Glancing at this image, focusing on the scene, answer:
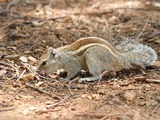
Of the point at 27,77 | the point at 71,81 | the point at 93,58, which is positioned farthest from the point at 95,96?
the point at 27,77

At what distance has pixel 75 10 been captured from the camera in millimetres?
9047

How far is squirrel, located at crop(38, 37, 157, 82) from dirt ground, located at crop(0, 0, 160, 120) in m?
0.13

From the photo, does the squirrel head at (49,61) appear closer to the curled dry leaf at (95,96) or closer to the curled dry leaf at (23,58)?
the curled dry leaf at (23,58)

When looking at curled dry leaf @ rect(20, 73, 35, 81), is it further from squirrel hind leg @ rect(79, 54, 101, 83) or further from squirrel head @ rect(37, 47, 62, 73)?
squirrel hind leg @ rect(79, 54, 101, 83)

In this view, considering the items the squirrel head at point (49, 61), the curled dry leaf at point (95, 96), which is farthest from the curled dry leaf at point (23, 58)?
the curled dry leaf at point (95, 96)

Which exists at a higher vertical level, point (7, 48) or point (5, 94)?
Answer: point (7, 48)

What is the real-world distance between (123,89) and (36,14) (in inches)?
155

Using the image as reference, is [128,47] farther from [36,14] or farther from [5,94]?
[36,14]

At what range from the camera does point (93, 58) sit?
5.66 m

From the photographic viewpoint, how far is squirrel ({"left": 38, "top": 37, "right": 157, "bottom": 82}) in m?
5.66

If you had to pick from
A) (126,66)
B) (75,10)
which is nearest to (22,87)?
(126,66)

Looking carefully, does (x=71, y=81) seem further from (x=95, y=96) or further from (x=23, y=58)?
(x=23, y=58)

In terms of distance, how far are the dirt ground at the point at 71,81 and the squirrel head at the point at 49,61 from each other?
115mm

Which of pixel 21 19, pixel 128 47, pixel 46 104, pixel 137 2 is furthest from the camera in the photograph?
pixel 137 2
